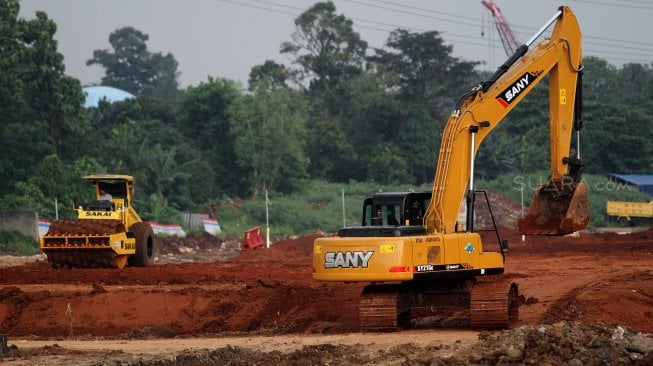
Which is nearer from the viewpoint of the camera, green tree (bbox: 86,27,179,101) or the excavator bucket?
the excavator bucket

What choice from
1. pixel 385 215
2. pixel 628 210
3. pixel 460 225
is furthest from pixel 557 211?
pixel 628 210

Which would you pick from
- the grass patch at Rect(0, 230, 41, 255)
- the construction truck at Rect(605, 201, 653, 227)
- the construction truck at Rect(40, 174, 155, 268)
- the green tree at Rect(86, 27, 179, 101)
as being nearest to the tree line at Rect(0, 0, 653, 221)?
the grass patch at Rect(0, 230, 41, 255)

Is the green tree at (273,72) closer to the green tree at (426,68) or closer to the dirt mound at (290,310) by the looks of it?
the green tree at (426,68)

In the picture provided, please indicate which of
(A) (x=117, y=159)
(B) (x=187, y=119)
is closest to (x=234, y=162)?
(B) (x=187, y=119)

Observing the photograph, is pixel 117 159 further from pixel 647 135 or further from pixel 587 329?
pixel 587 329

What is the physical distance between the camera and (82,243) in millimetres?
34188

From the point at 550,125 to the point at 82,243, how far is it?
1659cm

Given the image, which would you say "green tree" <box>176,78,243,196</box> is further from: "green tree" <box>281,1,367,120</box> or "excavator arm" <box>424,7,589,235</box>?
"excavator arm" <box>424,7,589,235</box>

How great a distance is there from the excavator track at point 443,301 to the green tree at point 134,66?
120467 millimetres

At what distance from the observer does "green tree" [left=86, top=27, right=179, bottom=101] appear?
143 m

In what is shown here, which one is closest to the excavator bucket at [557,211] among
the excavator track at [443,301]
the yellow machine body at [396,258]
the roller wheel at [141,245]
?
the excavator track at [443,301]

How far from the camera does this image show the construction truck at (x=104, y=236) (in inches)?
1346

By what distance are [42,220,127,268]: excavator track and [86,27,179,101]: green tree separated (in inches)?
4127

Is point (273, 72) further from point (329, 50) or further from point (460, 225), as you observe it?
point (460, 225)
